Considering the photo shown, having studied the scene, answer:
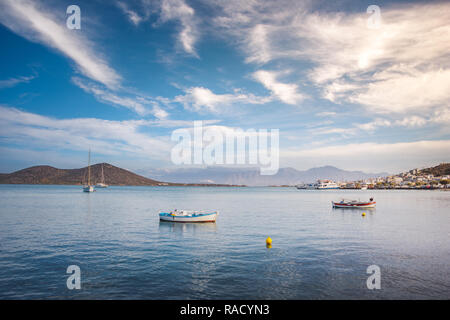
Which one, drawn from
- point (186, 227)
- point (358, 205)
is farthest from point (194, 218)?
point (358, 205)

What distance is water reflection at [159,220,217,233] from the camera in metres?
35.6

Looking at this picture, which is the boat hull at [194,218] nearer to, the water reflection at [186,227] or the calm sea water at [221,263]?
the water reflection at [186,227]

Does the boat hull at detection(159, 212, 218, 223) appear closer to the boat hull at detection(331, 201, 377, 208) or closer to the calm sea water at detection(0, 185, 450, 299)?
the calm sea water at detection(0, 185, 450, 299)

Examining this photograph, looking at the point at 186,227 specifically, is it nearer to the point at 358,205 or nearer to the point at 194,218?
the point at 194,218

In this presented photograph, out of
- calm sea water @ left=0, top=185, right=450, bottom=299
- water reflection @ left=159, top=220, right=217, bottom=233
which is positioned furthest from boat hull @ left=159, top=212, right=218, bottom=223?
calm sea water @ left=0, top=185, right=450, bottom=299

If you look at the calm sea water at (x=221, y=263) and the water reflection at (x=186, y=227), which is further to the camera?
the water reflection at (x=186, y=227)

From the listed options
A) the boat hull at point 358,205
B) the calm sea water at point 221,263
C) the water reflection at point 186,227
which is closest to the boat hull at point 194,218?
the water reflection at point 186,227

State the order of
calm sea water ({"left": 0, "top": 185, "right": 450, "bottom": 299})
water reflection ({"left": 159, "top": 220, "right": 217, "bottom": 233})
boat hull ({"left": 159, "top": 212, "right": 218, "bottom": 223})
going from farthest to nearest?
boat hull ({"left": 159, "top": 212, "right": 218, "bottom": 223}), water reflection ({"left": 159, "top": 220, "right": 217, "bottom": 233}), calm sea water ({"left": 0, "top": 185, "right": 450, "bottom": 299})

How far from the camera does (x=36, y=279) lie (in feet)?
54.9

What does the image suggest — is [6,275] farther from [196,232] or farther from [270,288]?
[196,232]

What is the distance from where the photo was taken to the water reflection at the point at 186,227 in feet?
117

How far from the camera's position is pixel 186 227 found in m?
38.5
